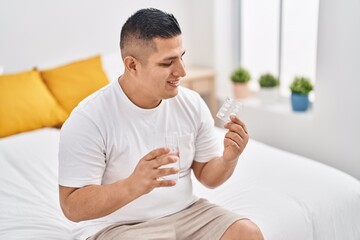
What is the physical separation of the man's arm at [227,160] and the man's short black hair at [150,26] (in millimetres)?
337

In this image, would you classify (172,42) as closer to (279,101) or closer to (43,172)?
(43,172)

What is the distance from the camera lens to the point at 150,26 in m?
1.33

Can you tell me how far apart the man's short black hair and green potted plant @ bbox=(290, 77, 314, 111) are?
56.2 inches

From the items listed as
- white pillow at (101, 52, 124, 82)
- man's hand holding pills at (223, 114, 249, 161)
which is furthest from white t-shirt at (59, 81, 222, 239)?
white pillow at (101, 52, 124, 82)

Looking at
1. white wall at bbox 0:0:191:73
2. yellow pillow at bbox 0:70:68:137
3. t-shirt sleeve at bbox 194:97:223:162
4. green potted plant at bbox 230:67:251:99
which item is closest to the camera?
t-shirt sleeve at bbox 194:97:223:162

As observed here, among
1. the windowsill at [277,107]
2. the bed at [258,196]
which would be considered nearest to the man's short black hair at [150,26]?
the bed at [258,196]

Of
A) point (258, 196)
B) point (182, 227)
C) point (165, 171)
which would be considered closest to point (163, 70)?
point (165, 171)

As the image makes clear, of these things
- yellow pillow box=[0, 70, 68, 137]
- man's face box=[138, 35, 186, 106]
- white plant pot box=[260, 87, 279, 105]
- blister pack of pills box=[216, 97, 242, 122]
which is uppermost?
man's face box=[138, 35, 186, 106]

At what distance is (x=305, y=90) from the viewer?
258cm

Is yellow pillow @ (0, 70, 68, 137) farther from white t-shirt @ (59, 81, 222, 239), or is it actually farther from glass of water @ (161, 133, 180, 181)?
glass of water @ (161, 133, 180, 181)

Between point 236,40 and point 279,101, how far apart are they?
64cm

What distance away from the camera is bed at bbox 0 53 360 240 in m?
1.60

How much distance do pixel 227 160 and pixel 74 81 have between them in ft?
4.91

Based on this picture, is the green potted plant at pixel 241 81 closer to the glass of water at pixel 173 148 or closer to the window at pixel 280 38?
the window at pixel 280 38
